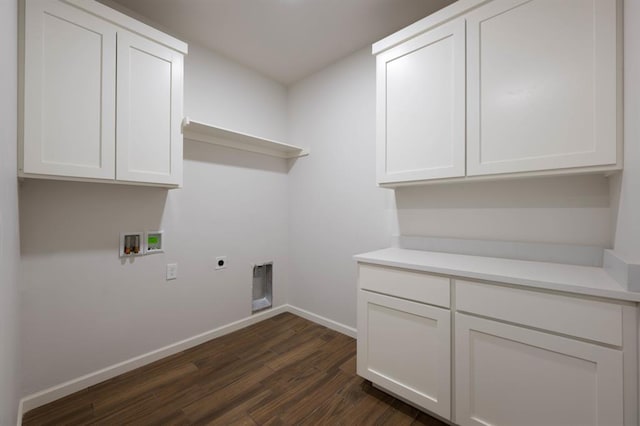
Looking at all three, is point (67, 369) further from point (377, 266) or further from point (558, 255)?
point (558, 255)

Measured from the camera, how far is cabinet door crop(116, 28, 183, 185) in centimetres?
159

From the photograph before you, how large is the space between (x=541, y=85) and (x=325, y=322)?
7.81ft

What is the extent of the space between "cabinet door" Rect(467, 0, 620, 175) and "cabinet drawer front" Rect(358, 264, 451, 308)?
65cm

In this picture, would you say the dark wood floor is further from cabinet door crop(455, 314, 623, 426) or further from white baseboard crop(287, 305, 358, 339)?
cabinet door crop(455, 314, 623, 426)

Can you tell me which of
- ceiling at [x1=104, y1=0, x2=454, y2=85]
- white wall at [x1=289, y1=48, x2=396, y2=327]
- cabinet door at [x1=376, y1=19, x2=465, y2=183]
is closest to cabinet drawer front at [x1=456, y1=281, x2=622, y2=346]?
cabinet door at [x1=376, y1=19, x2=465, y2=183]

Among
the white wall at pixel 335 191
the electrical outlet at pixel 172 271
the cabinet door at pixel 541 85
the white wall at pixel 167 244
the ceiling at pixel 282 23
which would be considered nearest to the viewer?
the cabinet door at pixel 541 85

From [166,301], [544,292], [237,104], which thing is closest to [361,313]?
[544,292]

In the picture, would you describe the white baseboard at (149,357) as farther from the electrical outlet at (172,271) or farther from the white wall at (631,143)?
the white wall at (631,143)

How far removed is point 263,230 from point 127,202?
3.98ft

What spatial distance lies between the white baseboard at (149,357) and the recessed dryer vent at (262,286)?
92mm

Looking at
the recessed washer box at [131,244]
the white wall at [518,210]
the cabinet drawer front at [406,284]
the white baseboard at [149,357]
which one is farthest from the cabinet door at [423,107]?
the recessed washer box at [131,244]

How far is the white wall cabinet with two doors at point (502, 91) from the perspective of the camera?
1146mm

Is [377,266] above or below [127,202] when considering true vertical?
below

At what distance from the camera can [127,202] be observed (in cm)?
187
